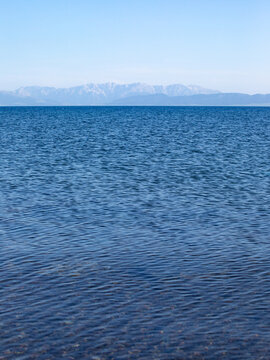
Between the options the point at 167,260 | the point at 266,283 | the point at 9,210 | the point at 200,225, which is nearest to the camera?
the point at 266,283

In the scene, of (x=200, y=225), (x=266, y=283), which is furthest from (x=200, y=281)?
(x=200, y=225)

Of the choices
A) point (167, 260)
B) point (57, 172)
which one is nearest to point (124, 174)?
point (57, 172)

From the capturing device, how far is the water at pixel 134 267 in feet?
49.9

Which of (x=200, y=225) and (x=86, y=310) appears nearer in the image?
(x=86, y=310)

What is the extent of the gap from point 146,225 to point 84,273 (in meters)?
8.62

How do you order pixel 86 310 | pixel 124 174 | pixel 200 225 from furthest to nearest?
pixel 124 174
pixel 200 225
pixel 86 310

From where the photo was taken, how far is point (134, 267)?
21703mm

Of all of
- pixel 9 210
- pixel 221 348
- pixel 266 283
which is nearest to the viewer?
pixel 221 348

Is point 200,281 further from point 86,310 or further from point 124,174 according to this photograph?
point 124,174

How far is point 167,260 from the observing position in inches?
892

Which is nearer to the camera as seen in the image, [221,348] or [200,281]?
[221,348]

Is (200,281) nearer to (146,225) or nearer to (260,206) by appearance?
(146,225)

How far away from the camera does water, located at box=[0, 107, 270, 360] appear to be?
49.9ft

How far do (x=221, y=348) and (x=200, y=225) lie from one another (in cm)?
1441
